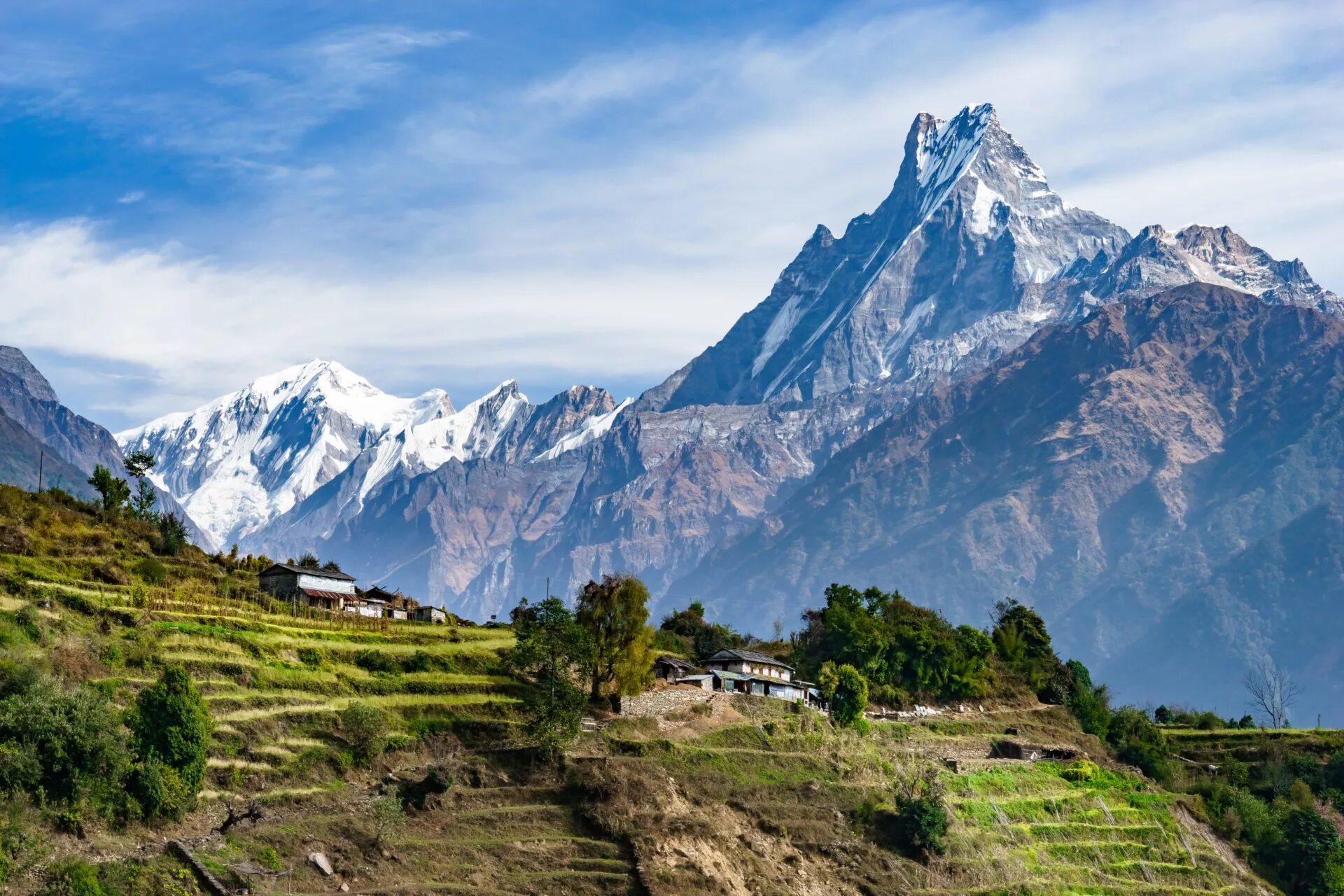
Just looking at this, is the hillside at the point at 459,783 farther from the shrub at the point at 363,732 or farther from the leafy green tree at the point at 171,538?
the leafy green tree at the point at 171,538

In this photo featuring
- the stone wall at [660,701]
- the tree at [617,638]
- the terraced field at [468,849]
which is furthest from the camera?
the stone wall at [660,701]

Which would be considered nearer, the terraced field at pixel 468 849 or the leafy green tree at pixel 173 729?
the terraced field at pixel 468 849

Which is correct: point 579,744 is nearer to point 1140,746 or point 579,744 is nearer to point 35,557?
point 35,557

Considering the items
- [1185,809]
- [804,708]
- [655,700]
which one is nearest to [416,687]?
[655,700]

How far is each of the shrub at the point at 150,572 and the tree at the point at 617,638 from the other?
25224 mm

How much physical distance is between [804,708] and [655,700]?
47.0 feet

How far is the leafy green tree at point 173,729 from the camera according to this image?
67375 millimetres

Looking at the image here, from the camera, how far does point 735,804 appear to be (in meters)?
83.2

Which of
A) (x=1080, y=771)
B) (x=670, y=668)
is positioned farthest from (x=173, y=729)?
(x=1080, y=771)

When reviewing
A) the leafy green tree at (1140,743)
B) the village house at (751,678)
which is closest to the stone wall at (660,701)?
the village house at (751,678)

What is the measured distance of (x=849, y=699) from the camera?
107125mm

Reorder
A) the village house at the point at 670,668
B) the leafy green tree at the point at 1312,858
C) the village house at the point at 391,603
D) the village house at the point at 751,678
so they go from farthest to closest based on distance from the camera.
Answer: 1. the village house at the point at 391,603
2. the village house at the point at 751,678
3. the village house at the point at 670,668
4. the leafy green tree at the point at 1312,858

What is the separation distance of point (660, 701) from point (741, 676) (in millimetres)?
16191

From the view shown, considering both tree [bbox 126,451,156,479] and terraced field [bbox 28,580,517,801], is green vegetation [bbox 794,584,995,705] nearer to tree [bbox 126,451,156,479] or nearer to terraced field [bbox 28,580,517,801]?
terraced field [bbox 28,580,517,801]
